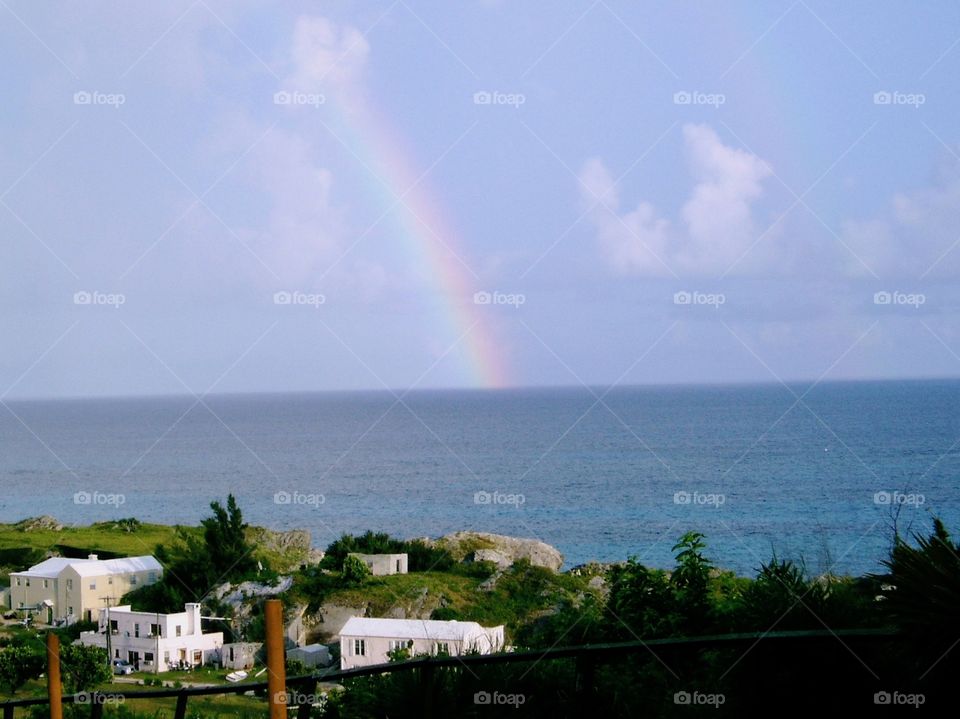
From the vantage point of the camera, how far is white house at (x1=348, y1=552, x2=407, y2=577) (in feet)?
95.5

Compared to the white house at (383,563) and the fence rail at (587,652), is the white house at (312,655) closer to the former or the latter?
the white house at (383,563)

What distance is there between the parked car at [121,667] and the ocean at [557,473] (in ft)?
53.9

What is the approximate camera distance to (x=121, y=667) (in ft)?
68.4

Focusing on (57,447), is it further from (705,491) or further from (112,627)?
(112,627)

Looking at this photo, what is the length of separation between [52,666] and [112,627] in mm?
21483

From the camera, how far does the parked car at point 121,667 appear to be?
20.3 meters

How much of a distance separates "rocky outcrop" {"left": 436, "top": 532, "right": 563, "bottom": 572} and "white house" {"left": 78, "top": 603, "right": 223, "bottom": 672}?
12.1 meters

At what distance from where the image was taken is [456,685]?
Result: 3.50m

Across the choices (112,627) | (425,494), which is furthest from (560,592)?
(425,494)

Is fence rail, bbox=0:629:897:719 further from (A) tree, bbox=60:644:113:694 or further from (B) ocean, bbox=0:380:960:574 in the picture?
(B) ocean, bbox=0:380:960:574

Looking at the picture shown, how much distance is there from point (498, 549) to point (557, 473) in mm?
34598

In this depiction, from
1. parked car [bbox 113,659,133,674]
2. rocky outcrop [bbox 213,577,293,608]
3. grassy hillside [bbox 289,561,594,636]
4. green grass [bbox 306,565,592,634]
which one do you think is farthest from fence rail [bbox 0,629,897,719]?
rocky outcrop [bbox 213,577,293,608]

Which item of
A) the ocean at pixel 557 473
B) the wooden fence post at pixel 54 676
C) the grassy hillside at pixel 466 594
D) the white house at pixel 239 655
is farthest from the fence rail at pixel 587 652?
the ocean at pixel 557 473

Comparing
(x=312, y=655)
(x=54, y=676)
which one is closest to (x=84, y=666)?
(x=312, y=655)
